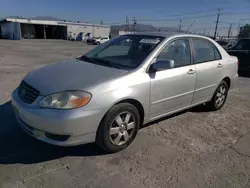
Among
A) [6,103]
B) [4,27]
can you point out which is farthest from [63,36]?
[6,103]

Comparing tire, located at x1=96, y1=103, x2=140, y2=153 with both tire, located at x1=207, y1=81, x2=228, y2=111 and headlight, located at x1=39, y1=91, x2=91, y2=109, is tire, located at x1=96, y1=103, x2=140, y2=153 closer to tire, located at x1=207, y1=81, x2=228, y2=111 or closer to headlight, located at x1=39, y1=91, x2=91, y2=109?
headlight, located at x1=39, y1=91, x2=91, y2=109

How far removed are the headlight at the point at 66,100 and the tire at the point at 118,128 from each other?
363 mm

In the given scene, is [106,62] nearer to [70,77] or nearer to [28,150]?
[70,77]

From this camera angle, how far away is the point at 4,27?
55594 mm

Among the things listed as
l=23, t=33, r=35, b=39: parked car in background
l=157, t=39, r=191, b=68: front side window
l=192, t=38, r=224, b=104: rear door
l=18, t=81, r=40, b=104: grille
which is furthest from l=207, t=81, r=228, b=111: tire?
l=23, t=33, r=35, b=39: parked car in background

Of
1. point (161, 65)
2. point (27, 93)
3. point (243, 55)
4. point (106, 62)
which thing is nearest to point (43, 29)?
point (243, 55)

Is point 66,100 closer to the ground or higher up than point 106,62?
closer to the ground

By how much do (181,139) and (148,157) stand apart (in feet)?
Result: 2.61

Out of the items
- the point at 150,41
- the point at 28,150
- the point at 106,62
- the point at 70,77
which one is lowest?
the point at 28,150

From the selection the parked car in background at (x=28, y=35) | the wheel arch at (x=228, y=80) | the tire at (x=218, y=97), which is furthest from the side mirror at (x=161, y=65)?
the parked car in background at (x=28, y=35)

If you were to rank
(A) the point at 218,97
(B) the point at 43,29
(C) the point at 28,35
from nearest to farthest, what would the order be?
(A) the point at 218,97 < (C) the point at 28,35 < (B) the point at 43,29

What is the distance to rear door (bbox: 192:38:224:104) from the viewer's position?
4.03m

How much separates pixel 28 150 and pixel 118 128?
1246 millimetres

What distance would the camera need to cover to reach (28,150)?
3033 mm
